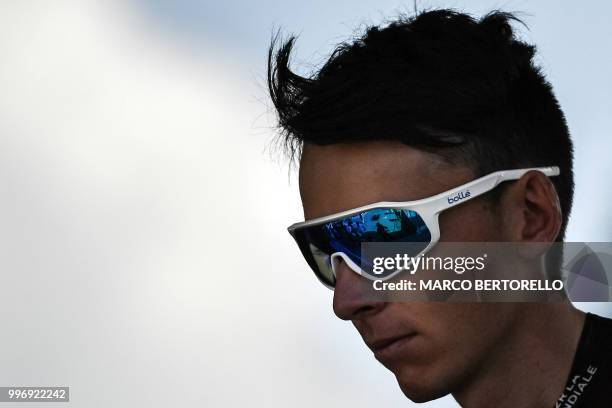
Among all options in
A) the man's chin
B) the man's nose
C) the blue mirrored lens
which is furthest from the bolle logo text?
the man's chin

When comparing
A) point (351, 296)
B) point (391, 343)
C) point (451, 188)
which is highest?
point (451, 188)

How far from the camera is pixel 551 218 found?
10.7 ft

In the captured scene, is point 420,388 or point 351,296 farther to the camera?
point 351,296

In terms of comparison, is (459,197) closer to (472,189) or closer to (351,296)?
(472,189)

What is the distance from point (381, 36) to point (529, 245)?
103 centimetres

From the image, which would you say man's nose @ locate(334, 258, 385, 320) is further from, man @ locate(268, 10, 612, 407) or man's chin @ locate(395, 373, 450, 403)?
man's chin @ locate(395, 373, 450, 403)

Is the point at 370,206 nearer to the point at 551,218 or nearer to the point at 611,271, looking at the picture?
the point at 551,218

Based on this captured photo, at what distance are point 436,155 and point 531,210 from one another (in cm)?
41

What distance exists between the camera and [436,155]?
3.25 meters

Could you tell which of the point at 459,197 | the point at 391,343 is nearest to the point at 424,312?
the point at 391,343

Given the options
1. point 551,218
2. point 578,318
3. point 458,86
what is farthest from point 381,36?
point 578,318

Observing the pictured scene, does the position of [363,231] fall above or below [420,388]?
above

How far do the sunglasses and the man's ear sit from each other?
5 cm

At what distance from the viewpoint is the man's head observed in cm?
323
